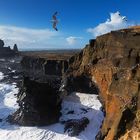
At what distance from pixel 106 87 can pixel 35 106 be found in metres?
11.1

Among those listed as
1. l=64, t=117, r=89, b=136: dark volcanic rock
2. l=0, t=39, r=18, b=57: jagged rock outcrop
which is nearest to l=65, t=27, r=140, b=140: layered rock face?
l=64, t=117, r=89, b=136: dark volcanic rock

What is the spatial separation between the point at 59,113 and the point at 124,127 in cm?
2123

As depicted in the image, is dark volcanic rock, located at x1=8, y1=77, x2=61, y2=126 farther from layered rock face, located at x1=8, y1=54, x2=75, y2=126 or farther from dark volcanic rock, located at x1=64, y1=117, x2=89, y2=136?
dark volcanic rock, located at x1=64, y1=117, x2=89, y2=136

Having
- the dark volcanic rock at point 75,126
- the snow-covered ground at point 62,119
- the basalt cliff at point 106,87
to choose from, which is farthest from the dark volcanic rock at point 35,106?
the dark volcanic rock at point 75,126

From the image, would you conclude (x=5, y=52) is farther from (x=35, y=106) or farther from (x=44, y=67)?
(x=35, y=106)

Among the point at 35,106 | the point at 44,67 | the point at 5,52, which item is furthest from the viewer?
the point at 5,52

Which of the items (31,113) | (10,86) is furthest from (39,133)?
(10,86)

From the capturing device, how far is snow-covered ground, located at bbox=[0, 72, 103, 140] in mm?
37469

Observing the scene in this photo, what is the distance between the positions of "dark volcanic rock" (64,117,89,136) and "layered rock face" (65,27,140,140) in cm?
522

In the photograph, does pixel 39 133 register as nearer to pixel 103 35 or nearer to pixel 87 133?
pixel 87 133

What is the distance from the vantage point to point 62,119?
4281 cm

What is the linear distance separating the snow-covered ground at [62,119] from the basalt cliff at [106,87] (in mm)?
1436

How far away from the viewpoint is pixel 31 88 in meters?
43.0

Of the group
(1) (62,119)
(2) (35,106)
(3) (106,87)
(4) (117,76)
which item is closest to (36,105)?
(2) (35,106)
